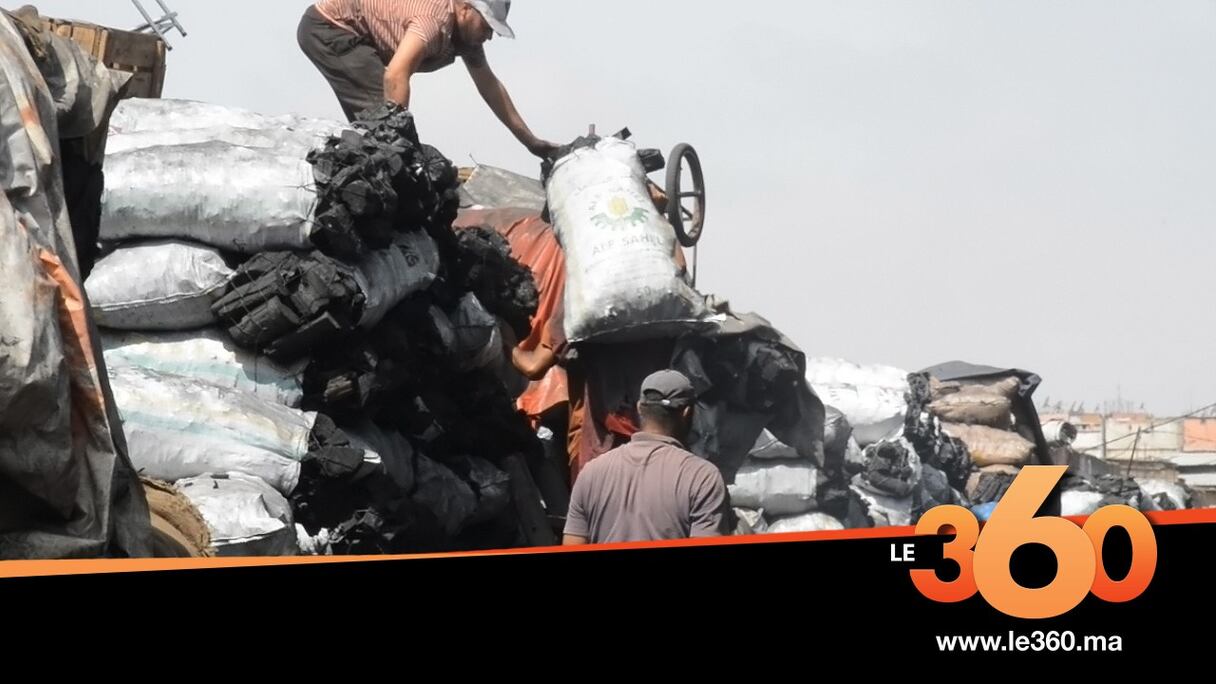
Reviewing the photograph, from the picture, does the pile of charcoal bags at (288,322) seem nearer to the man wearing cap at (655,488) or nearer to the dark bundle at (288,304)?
the dark bundle at (288,304)

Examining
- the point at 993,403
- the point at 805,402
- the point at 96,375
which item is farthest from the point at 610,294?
the point at 993,403

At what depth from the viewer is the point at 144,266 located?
15.1 feet

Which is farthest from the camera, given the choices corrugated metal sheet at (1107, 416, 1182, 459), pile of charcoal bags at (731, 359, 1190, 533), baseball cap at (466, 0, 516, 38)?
corrugated metal sheet at (1107, 416, 1182, 459)

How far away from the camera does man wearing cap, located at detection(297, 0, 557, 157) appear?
6.08 m

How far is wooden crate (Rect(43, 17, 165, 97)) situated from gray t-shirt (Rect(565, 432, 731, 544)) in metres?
2.53

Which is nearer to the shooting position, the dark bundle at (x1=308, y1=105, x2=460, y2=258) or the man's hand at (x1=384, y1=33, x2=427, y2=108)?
the dark bundle at (x1=308, y1=105, x2=460, y2=258)

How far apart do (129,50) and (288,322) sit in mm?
1523

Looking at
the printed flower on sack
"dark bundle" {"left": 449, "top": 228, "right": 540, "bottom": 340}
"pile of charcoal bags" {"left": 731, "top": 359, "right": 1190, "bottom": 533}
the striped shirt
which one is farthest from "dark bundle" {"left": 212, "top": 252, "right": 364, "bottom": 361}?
"pile of charcoal bags" {"left": 731, "top": 359, "right": 1190, "bottom": 533}

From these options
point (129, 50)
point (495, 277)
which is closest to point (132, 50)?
point (129, 50)

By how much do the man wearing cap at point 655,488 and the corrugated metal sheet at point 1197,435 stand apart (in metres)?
16.6

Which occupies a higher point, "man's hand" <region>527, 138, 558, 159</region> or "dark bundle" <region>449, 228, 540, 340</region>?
"man's hand" <region>527, 138, 558, 159</region>

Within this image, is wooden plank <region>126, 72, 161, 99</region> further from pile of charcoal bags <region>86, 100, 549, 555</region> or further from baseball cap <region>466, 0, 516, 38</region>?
baseball cap <region>466, 0, 516, 38</region>

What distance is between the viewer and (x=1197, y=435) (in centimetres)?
1970

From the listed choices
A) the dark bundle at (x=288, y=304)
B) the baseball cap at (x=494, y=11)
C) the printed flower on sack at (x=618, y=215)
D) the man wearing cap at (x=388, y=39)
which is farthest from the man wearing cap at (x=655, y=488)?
the baseball cap at (x=494, y=11)
